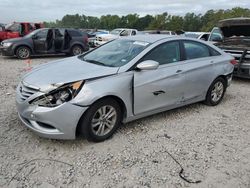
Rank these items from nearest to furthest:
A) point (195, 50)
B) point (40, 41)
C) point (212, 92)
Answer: point (195, 50) → point (212, 92) → point (40, 41)

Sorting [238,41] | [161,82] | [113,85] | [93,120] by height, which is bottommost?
[93,120]

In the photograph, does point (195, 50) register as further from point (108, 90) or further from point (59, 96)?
point (59, 96)

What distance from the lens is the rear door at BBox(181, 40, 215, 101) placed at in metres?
5.02

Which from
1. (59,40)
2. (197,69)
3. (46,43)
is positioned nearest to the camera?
(197,69)

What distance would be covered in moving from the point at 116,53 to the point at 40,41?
9125 mm

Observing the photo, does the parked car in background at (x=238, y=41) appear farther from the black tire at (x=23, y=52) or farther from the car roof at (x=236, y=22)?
the black tire at (x=23, y=52)

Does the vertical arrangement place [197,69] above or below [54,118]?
above

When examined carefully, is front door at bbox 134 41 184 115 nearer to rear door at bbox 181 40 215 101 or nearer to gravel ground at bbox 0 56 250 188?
rear door at bbox 181 40 215 101

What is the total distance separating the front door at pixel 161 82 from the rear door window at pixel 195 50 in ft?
0.87

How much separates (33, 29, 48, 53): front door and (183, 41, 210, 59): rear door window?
9170mm

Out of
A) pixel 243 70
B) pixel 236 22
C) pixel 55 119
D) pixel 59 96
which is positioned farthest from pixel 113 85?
pixel 236 22

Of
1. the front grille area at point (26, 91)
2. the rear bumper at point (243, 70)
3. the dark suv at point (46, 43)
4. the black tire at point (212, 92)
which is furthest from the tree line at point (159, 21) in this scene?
the front grille area at point (26, 91)

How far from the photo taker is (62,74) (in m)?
3.90

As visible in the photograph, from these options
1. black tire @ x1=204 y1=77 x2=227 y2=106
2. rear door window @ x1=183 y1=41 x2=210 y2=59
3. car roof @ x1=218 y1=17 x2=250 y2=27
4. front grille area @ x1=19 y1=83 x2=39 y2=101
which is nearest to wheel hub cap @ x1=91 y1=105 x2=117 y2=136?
front grille area @ x1=19 y1=83 x2=39 y2=101
